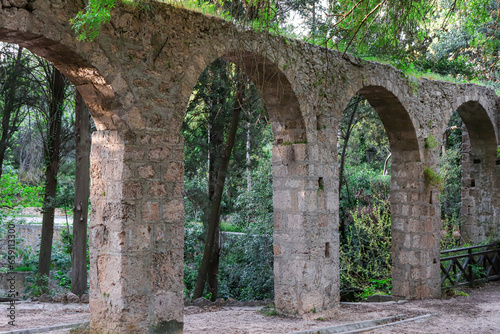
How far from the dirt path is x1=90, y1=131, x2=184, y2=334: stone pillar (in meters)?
0.92

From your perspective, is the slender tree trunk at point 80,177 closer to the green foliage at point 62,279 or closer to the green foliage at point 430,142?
the green foliage at point 62,279

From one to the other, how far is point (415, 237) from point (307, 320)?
3118 millimetres

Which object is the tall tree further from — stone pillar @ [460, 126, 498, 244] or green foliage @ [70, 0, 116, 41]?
stone pillar @ [460, 126, 498, 244]

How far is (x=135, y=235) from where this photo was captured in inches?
181

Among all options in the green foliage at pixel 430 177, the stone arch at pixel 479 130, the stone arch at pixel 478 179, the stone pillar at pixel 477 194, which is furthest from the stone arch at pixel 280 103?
the stone pillar at pixel 477 194

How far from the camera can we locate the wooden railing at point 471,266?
358 inches

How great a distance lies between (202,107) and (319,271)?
15.5 ft

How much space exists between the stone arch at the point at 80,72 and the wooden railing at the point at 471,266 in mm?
6477

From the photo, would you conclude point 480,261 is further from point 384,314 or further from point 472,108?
point 384,314

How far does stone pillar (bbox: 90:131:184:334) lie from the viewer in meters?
4.55

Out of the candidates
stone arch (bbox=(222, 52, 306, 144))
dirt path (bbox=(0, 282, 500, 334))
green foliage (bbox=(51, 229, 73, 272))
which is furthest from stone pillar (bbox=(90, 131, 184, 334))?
green foliage (bbox=(51, 229, 73, 272))

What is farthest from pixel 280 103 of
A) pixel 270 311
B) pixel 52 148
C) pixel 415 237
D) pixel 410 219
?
pixel 52 148

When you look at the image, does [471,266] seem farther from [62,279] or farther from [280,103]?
[62,279]

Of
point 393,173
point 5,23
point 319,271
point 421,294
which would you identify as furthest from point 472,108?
point 5,23
